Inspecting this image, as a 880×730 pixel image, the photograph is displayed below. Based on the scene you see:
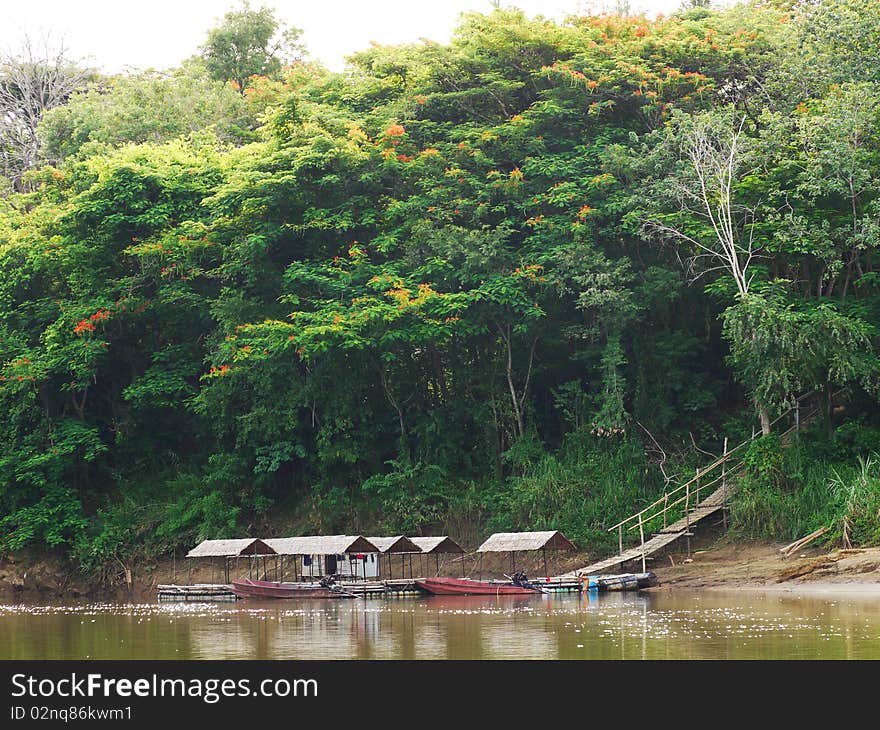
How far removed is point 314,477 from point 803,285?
50.1 ft

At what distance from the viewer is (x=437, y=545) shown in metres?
30.4

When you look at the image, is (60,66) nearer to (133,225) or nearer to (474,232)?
(133,225)

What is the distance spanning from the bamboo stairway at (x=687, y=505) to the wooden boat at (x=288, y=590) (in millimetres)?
5725

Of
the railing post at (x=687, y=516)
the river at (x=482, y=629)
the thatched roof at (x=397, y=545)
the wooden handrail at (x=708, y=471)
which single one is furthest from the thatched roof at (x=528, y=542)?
the railing post at (x=687, y=516)

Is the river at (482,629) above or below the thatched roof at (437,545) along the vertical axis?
below

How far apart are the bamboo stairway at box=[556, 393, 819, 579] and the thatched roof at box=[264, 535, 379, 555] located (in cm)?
503

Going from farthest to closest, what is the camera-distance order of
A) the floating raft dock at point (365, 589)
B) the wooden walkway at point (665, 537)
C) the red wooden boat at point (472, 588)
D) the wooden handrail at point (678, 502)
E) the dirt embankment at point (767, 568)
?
the wooden handrail at point (678, 502), the wooden walkway at point (665, 537), the red wooden boat at point (472, 588), the floating raft dock at point (365, 589), the dirt embankment at point (767, 568)

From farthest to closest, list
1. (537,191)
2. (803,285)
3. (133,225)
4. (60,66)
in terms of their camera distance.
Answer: (60,66)
(133,225)
(537,191)
(803,285)

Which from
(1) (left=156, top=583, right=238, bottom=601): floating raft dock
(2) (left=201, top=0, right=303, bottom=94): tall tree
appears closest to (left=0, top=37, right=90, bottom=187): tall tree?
(2) (left=201, top=0, right=303, bottom=94): tall tree

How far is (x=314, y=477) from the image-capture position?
119 ft

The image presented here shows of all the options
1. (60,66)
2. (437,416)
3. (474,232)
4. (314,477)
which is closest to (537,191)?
(474,232)

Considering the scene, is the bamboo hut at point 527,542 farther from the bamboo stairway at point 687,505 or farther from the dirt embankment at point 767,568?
the dirt embankment at point 767,568

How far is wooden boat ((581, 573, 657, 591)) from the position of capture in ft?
93.2

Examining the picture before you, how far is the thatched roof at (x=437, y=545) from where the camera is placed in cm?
3033
